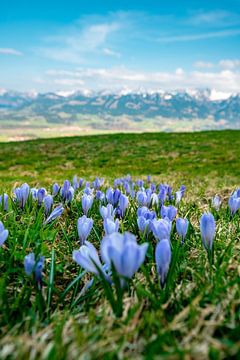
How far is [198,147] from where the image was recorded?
21.3 meters

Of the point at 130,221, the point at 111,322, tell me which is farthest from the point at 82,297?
the point at 130,221

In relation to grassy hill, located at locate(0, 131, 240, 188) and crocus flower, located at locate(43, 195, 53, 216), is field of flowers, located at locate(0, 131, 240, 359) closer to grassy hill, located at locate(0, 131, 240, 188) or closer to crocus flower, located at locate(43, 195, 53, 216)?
crocus flower, located at locate(43, 195, 53, 216)

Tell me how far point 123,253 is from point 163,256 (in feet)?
0.94

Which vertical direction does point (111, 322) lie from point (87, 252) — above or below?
below

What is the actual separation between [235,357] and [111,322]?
37 centimetres

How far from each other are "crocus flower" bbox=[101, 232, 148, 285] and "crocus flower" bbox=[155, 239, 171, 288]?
0.68ft

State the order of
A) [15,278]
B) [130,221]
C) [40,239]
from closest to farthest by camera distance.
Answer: [15,278] < [40,239] < [130,221]

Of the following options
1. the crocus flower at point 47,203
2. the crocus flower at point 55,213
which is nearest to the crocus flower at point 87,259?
the crocus flower at point 55,213

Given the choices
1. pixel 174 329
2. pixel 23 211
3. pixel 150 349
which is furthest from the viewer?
pixel 23 211

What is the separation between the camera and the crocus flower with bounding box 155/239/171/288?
132 cm

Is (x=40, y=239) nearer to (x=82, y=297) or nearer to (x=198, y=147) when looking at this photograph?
(x=82, y=297)

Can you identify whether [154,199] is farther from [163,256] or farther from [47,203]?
[163,256]

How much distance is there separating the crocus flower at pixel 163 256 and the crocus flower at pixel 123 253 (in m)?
0.21

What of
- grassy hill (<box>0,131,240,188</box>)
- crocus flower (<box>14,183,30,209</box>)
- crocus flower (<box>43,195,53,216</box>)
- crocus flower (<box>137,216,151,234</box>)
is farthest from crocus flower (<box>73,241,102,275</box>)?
grassy hill (<box>0,131,240,188</box>)
